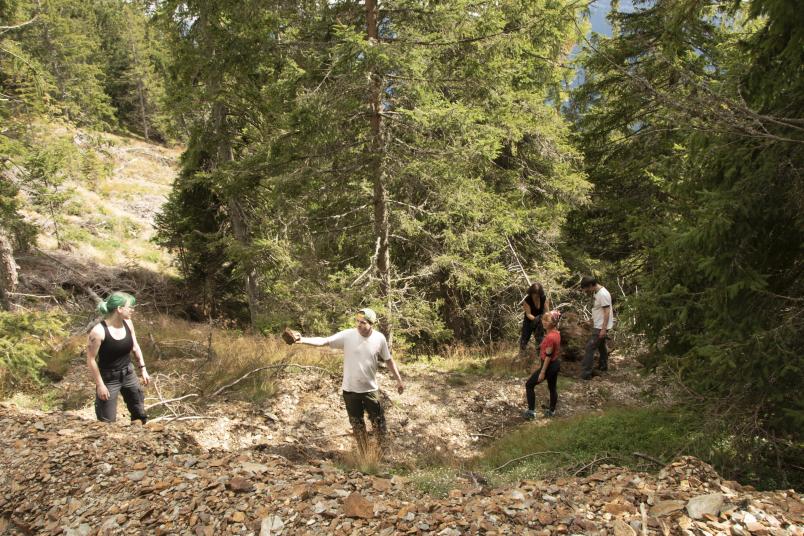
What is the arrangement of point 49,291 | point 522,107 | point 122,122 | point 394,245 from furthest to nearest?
point 122,122, point 49,291, point 522,107, point 394,245

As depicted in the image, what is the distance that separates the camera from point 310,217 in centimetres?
904

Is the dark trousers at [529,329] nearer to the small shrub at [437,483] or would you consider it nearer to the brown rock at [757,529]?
the small shrub at [437,483]

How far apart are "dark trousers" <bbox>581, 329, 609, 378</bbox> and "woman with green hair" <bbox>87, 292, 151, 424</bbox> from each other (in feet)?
25.0

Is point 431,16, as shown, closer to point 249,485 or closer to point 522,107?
point 522,107

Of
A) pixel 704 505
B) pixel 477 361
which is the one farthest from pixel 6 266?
pixel 704 505

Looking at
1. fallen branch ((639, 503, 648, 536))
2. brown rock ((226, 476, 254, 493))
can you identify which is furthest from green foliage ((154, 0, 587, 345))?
fallen branch ((639, 503, 648, 536))

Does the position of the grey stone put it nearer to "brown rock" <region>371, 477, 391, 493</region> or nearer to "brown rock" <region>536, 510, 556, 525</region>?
"brown rock" <region>536, 510, 556, 525</region>

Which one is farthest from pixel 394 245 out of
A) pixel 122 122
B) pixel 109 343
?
pixel 122 122

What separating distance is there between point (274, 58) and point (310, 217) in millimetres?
2819

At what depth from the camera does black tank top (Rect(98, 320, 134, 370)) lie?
5570mm

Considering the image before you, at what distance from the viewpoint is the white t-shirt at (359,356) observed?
19.3 ft

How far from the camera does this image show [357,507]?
3.87m

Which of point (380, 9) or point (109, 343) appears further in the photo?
point (380, 9)

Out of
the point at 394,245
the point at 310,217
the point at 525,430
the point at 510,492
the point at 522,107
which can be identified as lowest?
the point at 525,430
